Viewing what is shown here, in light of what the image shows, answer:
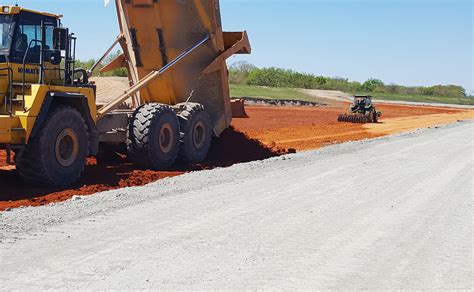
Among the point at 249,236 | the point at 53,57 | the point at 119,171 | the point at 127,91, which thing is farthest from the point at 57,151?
the point at 249,236

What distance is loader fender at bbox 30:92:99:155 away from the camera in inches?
383

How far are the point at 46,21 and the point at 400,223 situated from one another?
20.1ft

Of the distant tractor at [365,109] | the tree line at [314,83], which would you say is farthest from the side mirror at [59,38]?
the tree line at [314,83]

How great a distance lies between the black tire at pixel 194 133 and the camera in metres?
13.5

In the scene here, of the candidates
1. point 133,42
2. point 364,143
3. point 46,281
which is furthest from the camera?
Result: point 364,143

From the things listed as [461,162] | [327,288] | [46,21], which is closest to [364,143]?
[461,162]

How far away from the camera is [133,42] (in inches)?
549

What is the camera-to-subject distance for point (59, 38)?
964cm

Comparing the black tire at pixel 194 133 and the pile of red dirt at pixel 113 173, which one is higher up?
the black tire at pixel 194 133

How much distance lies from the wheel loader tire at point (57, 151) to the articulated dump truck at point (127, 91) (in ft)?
0.05

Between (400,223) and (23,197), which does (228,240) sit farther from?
(23,197)

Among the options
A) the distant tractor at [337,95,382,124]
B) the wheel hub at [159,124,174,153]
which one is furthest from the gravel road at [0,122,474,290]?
the distant tractor at [337,95,382,124]

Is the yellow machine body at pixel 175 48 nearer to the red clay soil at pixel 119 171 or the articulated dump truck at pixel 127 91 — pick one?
the articulated dump truck at pixel 127 91

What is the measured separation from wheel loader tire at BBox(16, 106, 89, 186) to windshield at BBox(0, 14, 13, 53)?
118 centimetres
